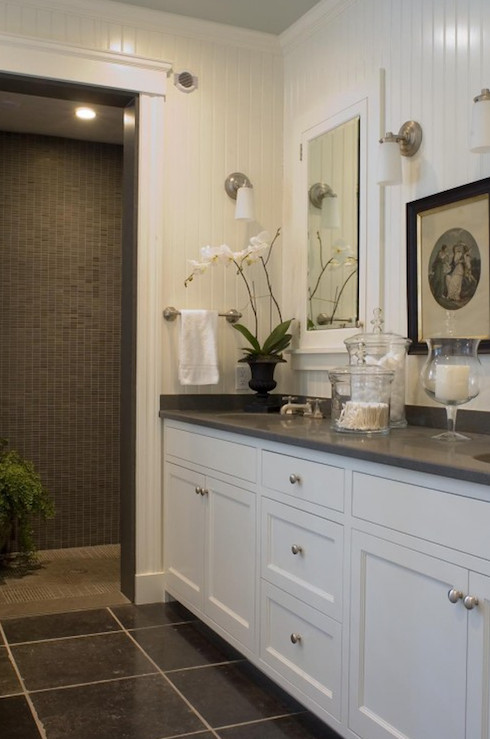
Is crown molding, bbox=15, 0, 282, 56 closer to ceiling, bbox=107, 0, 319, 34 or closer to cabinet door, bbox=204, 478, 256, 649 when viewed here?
ceiling, bbox=107, 0, 319, 34

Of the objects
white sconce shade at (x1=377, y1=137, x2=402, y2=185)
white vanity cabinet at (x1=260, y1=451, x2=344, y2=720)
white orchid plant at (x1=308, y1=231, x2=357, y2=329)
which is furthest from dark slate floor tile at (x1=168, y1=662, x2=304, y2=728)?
white sconce shade at (x1=377, y1=137, x2=402, y2=185)

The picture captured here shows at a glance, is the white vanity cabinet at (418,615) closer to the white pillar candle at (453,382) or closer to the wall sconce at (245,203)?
the white pillar candle at (453,382)

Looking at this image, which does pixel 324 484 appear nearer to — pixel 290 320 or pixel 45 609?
pixel 290 320

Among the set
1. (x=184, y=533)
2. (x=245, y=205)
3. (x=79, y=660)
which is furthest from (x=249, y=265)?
(x=79, y=660)

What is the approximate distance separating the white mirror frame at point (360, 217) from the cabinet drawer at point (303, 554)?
87cm

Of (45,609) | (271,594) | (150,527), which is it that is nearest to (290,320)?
(150,527)

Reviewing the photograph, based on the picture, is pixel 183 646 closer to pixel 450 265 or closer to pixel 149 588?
pixel 149 588

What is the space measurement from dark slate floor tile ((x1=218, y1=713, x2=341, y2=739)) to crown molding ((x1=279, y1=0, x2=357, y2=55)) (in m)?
2.53

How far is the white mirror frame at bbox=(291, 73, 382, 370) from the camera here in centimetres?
282

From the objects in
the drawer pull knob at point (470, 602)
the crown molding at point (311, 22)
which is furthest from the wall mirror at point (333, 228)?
the drawer pull knob at point (470, 602)

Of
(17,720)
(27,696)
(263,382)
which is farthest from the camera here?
(263,382)

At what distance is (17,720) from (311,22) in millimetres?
2809

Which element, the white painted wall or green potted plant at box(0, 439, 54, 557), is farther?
green potted plant at box(0, 439, 54, 557)

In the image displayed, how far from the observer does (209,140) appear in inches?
135
